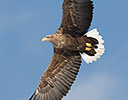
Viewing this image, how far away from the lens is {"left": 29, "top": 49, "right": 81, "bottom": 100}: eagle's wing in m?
13.4

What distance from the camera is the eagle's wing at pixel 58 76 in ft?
43.8

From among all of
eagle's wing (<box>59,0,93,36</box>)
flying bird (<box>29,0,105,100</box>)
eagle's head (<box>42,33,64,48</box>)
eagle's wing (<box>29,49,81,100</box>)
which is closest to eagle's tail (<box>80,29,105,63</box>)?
flying bird (<box>29,0,105,100</box>)

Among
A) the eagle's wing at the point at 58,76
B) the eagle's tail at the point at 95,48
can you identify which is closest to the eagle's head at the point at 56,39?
the eagle's wing at the point at 58,76

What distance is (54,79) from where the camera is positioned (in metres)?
13.7

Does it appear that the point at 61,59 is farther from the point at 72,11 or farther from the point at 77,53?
the point at 72,11

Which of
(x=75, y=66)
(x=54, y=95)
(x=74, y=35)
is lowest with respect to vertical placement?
(x=54, y=95)

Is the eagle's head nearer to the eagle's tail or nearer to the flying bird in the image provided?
the flying bird

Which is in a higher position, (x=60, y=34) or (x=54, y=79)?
(x=60, y=34)

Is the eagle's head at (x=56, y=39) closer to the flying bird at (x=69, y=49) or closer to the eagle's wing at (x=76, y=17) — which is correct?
the flying bird at (x=69, y=49)

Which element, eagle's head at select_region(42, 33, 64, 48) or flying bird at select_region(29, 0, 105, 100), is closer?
flying bird at select_region(29, 0, 105, 100)

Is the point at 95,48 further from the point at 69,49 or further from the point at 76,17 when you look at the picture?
the point at 76,17

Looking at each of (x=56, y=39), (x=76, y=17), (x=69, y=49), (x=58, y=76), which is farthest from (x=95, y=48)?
(x=58, y=76)

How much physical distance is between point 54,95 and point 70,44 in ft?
7.89

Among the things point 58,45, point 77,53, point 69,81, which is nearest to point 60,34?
point 58,45
